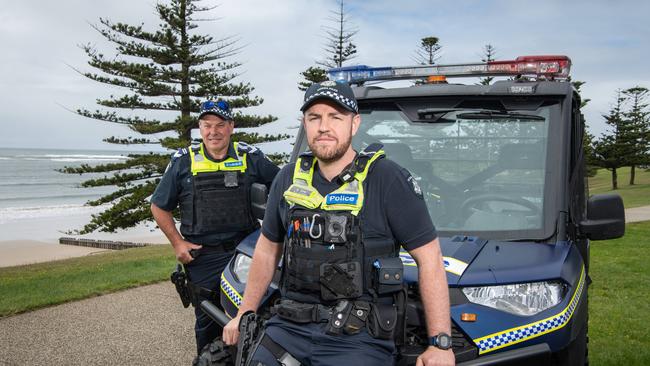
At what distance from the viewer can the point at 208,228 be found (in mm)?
4809

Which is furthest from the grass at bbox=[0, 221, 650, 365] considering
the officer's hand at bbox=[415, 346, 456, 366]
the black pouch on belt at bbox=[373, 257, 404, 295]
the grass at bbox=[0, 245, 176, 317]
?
the black pouch on belt at bbox=[373, 257, 404, 295]

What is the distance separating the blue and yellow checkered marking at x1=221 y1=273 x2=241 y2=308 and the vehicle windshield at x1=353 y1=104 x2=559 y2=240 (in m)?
1.21

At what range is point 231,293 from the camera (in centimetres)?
356

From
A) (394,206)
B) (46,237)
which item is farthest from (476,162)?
(46,237)

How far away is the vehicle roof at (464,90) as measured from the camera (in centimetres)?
358

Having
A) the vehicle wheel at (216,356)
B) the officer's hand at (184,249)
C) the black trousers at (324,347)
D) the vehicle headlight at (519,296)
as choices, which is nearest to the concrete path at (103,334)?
the officer's hand at (184,249)

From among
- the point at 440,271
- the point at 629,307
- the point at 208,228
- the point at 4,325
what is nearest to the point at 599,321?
the point at 629,307

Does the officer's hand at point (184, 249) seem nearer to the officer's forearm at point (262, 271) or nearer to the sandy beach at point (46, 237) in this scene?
the officer's forearm at point (262, 271)

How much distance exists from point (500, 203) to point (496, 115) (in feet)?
1.83

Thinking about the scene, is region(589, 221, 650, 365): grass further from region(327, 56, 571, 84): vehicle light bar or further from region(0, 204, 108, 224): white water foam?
region(0, 204, 108, 224): white water foam

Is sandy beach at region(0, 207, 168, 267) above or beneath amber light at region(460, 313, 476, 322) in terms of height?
beneath

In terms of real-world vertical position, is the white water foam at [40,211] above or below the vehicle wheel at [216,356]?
below

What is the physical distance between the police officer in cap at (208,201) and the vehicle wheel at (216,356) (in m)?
1.56

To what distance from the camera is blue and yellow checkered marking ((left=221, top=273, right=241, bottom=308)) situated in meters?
3.46
